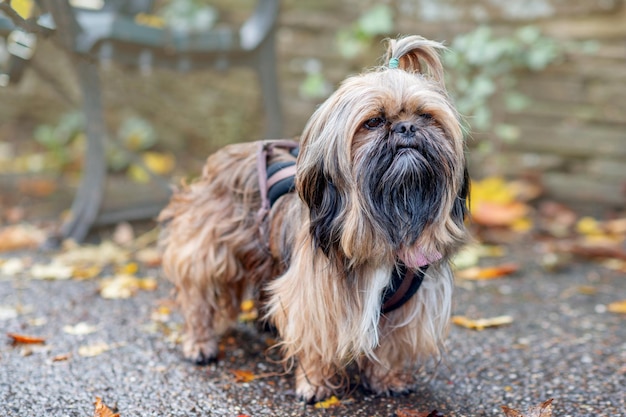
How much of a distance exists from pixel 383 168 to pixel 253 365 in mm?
1337

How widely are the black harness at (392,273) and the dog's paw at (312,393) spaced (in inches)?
18.0

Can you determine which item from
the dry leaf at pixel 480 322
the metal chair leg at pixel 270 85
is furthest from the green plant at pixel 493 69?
the dry leaf at pixel 480 322

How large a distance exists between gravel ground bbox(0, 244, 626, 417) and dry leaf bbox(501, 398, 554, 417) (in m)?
0.10

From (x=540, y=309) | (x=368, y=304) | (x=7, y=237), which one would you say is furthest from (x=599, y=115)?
(x=7, y=237)

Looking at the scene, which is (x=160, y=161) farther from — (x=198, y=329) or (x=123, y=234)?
(x=198, y=329)

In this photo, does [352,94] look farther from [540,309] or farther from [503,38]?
[503,38]

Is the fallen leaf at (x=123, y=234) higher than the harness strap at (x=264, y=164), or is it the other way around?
the harness strap at (x=264, y=164)

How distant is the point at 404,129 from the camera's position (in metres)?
2.62

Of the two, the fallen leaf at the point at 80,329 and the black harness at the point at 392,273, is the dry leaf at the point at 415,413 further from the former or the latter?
the fallen leaf at the point at 80,329

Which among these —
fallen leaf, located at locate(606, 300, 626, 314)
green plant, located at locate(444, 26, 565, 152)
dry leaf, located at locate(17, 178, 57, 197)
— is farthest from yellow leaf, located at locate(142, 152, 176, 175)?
fallen leaf, located at locate(606, 300, 626, 314)

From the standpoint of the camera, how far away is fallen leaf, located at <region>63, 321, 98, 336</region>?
12.2 feet

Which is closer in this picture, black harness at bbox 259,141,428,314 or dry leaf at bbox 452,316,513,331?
black harness at bbox 259,141,428,314

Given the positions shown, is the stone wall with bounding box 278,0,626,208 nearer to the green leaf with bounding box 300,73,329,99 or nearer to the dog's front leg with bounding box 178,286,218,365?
the green leaf with bounding box 300,73,329,99

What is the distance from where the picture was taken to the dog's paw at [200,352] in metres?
3.46
